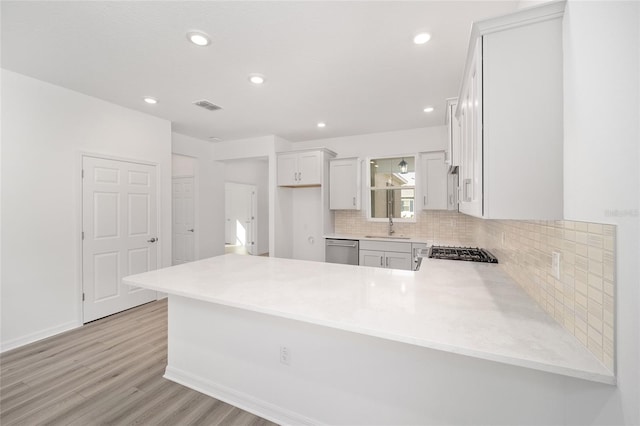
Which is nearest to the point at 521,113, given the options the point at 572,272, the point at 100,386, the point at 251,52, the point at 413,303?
the point at 572,272

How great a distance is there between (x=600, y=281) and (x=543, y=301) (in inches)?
21.3

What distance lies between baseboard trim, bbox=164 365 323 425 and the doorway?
558 cm

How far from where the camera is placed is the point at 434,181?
4219 mm

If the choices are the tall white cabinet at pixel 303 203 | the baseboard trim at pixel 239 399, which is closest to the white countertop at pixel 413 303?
the baseboard trim at pixel 239 399

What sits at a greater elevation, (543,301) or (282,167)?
(282,167)

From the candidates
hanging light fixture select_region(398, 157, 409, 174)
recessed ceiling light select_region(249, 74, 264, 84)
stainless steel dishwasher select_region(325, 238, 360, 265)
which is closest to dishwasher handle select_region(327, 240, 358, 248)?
stainless steel dishwasher select_region(325, 238, 360, 265)

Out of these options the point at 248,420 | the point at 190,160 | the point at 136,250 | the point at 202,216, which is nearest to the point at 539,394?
the point at 248,420

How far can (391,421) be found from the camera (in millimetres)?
1460

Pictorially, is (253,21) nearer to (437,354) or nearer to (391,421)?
(437,354)

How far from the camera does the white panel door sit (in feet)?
10.9

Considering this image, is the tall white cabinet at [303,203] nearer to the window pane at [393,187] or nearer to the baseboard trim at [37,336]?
the window pane at [393,187]

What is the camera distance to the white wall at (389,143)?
4.46 m

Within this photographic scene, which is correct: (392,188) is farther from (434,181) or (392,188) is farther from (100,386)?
(100,386)

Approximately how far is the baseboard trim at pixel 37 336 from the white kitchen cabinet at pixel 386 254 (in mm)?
3743
